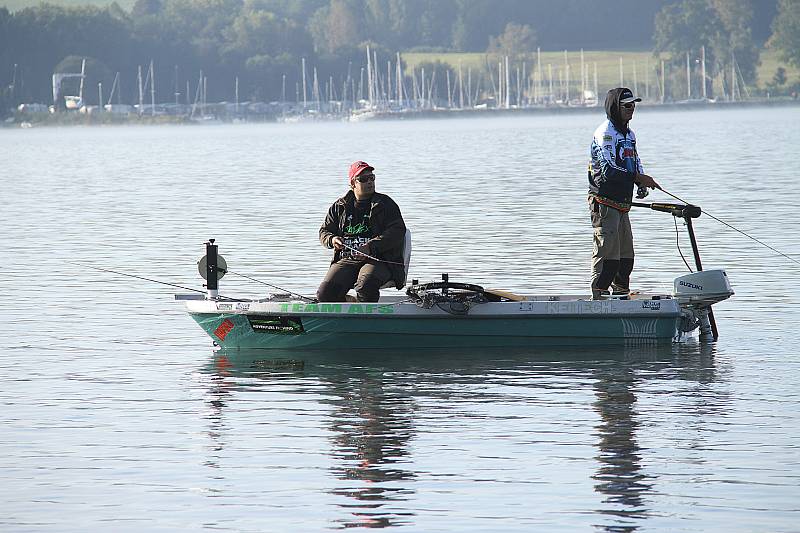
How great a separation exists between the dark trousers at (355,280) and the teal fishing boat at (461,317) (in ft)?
0.58

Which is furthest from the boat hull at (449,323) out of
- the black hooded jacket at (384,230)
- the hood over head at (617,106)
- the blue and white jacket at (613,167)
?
the hood over head at (617,106)

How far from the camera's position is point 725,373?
15.0 meters

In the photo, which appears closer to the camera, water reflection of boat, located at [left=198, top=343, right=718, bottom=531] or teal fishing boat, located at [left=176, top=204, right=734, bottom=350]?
Answer: water reflection of boat, located at [left=198, top=343, right=718, bottom=531]

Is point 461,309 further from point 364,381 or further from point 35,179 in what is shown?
point 35,179

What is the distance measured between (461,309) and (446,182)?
122 ft

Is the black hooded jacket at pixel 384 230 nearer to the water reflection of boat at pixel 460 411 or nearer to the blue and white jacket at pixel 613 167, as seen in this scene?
the water reflection of boat at pixel 460 411

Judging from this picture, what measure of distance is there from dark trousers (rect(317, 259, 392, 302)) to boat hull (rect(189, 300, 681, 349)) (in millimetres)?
224

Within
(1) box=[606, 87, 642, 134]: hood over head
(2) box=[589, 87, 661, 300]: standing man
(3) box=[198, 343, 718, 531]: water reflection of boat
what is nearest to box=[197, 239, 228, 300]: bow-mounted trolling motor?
(3) box=[198, 343, 718, 531]: water reflection of boat

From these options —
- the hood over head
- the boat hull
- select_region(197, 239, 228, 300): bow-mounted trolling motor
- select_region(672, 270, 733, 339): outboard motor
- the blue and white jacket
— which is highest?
the hood over head

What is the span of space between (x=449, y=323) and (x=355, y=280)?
3.21 ft

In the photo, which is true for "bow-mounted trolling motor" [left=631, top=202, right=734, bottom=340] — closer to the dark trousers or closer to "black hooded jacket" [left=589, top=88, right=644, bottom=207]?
"black hooded jacket" [left=589, top=88, right=644, bottom=207]

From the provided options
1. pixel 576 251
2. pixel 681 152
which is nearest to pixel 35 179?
pixel 681 152

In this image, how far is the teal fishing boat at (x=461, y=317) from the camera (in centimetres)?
1567

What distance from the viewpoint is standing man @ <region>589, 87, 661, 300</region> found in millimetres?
15773
